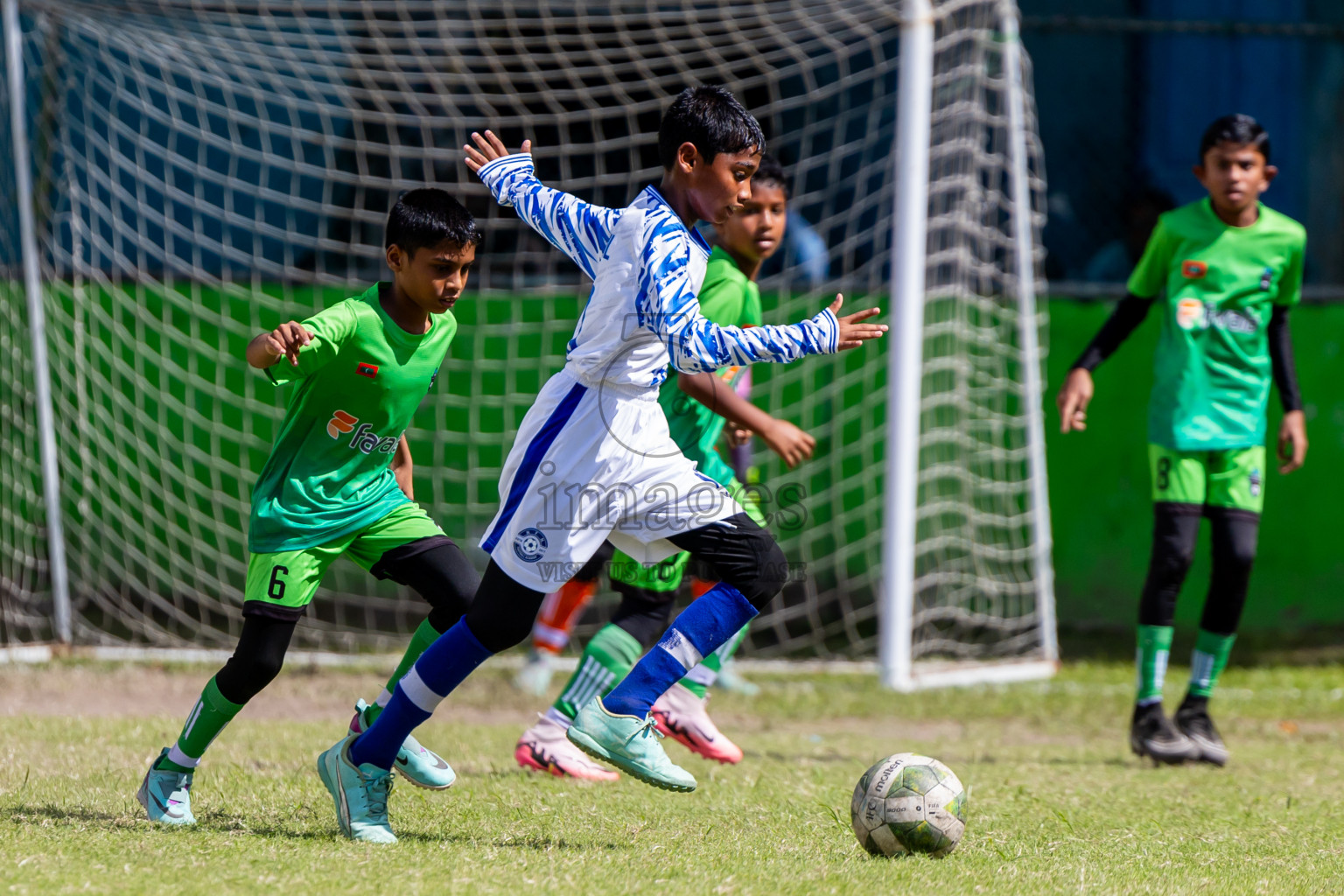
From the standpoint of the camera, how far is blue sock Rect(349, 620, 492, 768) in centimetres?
335

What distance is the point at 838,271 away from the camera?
28.4ft

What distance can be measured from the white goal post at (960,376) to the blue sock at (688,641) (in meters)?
3.25

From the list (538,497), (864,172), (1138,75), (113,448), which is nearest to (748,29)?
(864,172)

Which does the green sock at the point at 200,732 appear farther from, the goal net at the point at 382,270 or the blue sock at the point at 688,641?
the goal net at the point at 382,270

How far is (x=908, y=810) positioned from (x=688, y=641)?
65 centimetres

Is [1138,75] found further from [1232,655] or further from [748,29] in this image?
[1232,655]

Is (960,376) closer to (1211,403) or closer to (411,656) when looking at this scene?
(1211,403)

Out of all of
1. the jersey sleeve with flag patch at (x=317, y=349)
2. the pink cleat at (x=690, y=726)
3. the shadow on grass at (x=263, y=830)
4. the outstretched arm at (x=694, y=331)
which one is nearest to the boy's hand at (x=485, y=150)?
the jersey sleeve with flag patch at (x=317, y=349)

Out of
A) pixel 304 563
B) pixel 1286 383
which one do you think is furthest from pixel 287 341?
pixel 1286 383

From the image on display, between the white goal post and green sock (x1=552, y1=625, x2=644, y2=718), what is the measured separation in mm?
2417

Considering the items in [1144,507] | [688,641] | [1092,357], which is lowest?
[1144,507]

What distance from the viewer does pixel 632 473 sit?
335 centimetres

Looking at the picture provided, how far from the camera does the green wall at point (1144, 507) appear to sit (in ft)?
27.1

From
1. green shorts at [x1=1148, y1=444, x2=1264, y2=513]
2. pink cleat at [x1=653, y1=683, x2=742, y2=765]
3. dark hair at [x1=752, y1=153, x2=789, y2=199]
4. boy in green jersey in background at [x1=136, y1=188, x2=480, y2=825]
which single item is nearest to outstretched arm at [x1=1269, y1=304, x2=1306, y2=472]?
green shorts at [x1=1148, y1=444, x2=1264, y2=513]
